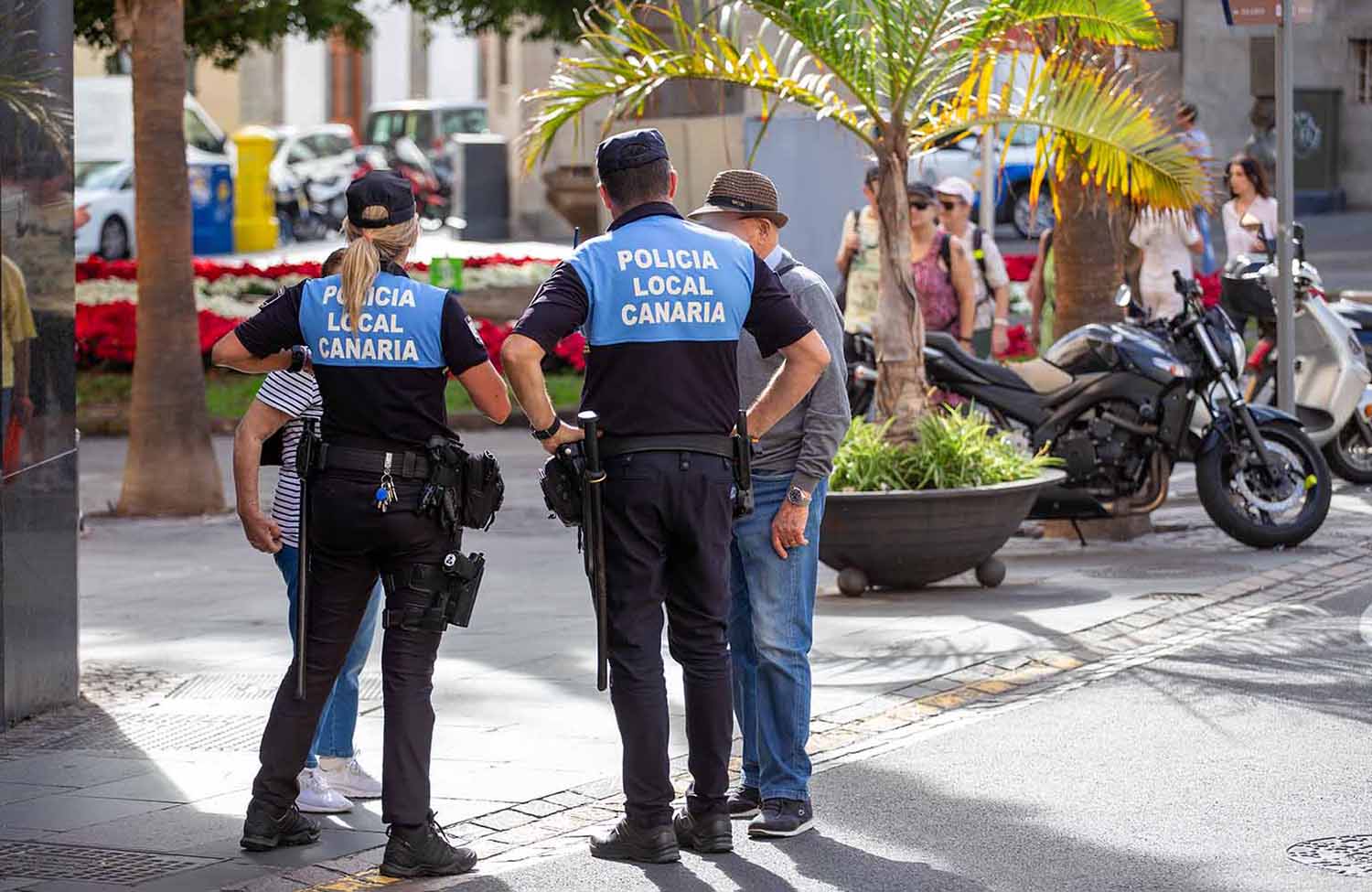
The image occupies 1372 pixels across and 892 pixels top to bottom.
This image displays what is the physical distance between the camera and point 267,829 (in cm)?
604

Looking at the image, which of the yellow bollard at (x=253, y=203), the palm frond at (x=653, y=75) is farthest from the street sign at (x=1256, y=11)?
the yellow bollard at (x=253, y=203)

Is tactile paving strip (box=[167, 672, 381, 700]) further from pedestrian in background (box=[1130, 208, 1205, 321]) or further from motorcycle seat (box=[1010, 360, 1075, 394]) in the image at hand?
pedestrian in background (box=[1130, 208, 1205, 321])

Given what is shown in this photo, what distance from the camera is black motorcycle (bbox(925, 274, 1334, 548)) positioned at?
10.8 meters

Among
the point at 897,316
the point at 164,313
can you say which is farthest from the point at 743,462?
the point at 164,313

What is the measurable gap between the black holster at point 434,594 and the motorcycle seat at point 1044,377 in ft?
18.7

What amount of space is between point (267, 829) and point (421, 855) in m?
0.48

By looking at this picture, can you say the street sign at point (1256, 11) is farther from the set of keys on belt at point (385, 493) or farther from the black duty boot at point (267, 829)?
the black duty boot at point (267, 829)

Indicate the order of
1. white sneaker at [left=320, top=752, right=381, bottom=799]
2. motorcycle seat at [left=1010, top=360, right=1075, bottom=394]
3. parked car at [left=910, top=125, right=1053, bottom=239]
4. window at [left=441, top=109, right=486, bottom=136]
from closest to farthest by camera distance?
white sneaker at [left=320, top=752, right=381, bottom=799] < motorcycle seat at [left=1010, top=360, right=1075, bottom=394] < parked car at [left=910, top=125, right=1053, bottom=239] < window at [left=441, top=109, right=486, bottom=136]

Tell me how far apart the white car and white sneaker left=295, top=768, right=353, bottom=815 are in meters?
24.5

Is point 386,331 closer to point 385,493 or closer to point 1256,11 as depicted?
point 385,493

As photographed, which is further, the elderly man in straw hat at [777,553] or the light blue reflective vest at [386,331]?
the elderly man in straw hat at [777,553]

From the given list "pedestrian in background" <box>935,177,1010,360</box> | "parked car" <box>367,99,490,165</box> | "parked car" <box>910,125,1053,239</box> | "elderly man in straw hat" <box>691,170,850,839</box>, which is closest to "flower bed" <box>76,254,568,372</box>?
"pedestrian in background" <box>935,177,1010,360</box>

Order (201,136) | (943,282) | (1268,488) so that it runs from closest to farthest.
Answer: (1268,488) → (943,282) → (201,136)

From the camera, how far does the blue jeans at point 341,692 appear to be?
648 centimetres
